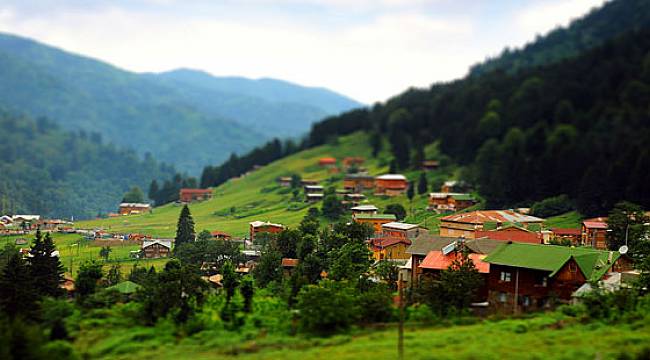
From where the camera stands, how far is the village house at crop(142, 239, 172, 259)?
227 feet

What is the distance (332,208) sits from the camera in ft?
285

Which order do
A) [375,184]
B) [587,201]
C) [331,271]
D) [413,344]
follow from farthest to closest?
[375,184] < [587,201] < [331,271] < [413,344]

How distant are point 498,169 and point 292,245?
44.8m

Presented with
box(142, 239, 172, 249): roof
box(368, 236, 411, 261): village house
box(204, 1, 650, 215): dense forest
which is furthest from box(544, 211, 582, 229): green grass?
box(142, 239, 172, 249): roof

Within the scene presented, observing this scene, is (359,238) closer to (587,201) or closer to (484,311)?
(484,311)

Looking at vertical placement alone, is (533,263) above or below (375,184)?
below

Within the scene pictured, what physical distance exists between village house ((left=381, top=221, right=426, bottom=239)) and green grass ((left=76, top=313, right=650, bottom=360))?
38300 mm

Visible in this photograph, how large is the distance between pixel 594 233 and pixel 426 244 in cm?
2255

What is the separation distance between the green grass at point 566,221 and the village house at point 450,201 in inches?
463

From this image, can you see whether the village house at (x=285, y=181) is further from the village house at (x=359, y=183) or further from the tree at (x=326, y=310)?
the tree at (x=326, y=310)

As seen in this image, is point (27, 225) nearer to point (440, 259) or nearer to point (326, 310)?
point (440, 259)

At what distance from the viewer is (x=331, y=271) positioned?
138 ft

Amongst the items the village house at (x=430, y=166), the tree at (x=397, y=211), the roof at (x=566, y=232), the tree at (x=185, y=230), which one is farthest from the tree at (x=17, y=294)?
the village house at (x=430, y=166)

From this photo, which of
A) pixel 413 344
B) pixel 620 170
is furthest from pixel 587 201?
pixel 413 344
